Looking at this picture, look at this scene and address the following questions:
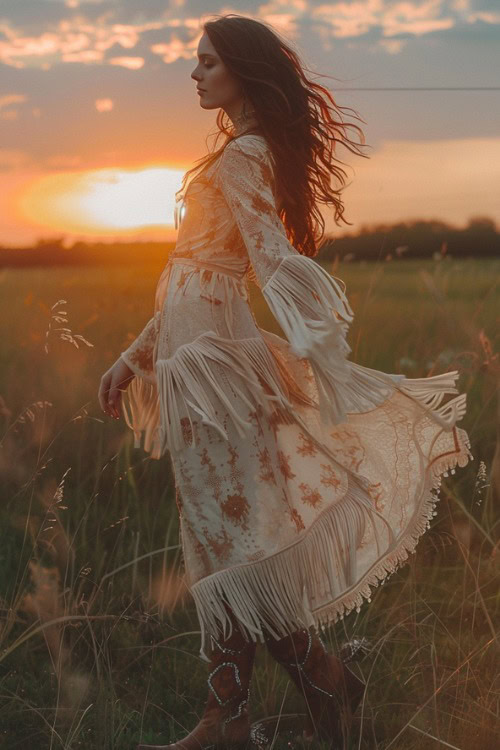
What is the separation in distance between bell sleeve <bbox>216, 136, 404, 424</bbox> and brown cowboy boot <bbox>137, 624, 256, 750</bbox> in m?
0.66

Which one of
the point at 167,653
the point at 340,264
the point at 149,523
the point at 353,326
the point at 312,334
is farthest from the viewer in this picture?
the point at 353,326

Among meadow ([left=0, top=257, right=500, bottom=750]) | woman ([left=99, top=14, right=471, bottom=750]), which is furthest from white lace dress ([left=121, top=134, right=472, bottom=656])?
meadow ([left=0, top=257, right=500, bottom=750])

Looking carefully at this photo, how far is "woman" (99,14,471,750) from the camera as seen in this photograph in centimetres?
229

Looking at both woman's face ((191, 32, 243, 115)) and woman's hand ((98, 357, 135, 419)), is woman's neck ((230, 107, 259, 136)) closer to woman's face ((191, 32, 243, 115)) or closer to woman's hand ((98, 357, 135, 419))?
woman's face ((191, 32, 243, 115))

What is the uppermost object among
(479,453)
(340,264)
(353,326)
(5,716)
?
(340,264)

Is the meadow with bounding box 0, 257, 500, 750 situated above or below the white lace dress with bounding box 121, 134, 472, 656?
below

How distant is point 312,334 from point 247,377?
0.28 metres

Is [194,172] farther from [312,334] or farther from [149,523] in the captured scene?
[149,523]

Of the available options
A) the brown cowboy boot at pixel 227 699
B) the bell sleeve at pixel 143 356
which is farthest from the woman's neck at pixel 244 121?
the brown cowboy boot at pixel 227 699

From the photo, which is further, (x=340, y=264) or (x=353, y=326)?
(x=353, y=326)

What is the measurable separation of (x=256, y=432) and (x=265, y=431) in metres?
0.03

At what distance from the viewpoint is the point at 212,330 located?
2320 millimetres

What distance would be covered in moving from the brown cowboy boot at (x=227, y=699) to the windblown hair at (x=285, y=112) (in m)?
1.12

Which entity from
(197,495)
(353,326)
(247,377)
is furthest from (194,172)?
(353,326)
